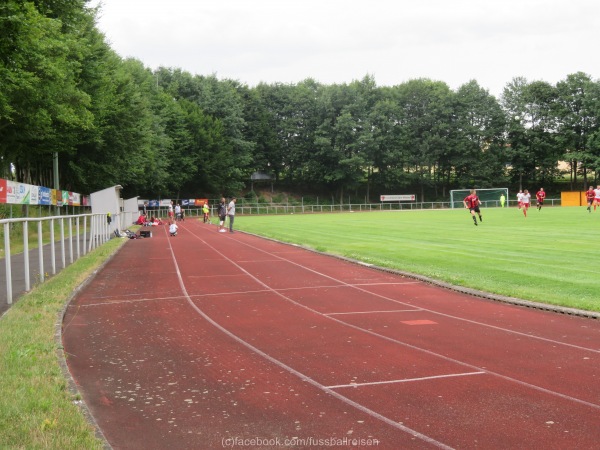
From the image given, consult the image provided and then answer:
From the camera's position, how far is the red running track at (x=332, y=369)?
15.4 ft

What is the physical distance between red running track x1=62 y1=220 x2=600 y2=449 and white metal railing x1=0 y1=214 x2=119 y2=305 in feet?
4.64

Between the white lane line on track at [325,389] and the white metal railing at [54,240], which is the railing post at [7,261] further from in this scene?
the white lane line on track at [325,389]

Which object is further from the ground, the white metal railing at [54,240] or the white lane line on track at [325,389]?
the white metal railing at [54,240]

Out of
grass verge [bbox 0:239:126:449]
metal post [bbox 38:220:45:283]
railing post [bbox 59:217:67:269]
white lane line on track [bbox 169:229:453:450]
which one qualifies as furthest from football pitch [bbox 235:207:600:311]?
metal post [bbox 38:220:45:283]

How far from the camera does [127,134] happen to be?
1789 inches

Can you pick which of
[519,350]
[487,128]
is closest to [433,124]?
[487,128]

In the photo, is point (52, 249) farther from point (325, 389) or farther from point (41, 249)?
point (325, 389)

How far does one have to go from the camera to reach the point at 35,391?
5.24 m

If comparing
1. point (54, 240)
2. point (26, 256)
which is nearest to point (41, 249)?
point (26, 256)

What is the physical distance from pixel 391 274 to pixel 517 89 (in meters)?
86.5

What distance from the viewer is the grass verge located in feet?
14.0

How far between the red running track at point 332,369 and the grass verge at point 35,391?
10.2 inches

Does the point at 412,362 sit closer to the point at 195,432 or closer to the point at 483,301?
the point at 195,432

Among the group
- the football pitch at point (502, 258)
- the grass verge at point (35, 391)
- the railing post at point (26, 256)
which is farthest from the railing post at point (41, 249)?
the football pitch at point (502, 258)
